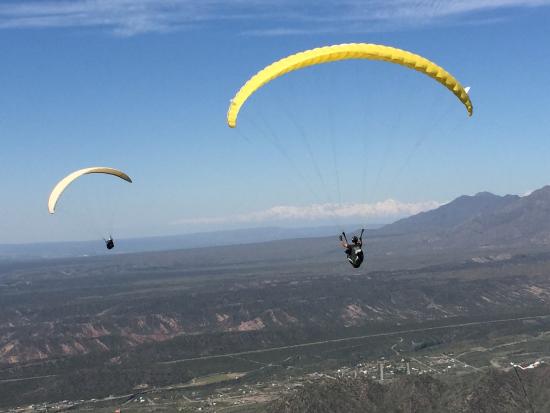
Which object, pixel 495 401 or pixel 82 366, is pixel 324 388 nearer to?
pixel 495 401

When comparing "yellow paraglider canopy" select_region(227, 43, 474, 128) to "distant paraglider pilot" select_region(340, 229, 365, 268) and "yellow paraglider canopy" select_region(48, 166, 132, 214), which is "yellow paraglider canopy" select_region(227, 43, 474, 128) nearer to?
"distant paraglider pilot" select_region(340, 229, 365, 268)

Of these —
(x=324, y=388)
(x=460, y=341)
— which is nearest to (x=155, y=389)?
(x=324, y=388)

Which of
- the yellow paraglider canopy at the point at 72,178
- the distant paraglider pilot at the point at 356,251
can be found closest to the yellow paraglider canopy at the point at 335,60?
the distant paraglider pilot at the point at 356,251

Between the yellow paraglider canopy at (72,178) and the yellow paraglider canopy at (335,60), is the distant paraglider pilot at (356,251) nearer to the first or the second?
the yellow paraglider canopy at (335,60)

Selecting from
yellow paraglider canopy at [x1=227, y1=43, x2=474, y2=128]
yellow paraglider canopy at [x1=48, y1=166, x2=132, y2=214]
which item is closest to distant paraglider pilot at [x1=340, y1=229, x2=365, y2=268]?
yellow paraglider canopy at [x1=227, y1=43, x2=474, y2=128]

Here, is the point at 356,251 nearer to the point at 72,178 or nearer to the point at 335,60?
the point at 335,60

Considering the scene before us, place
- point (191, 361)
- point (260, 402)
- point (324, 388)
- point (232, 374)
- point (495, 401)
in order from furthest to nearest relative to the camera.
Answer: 1. point (191, 361)
2. point (232, 374)
3. point (260, 402)
4. point (324, 388)
5. point (495, 401)
